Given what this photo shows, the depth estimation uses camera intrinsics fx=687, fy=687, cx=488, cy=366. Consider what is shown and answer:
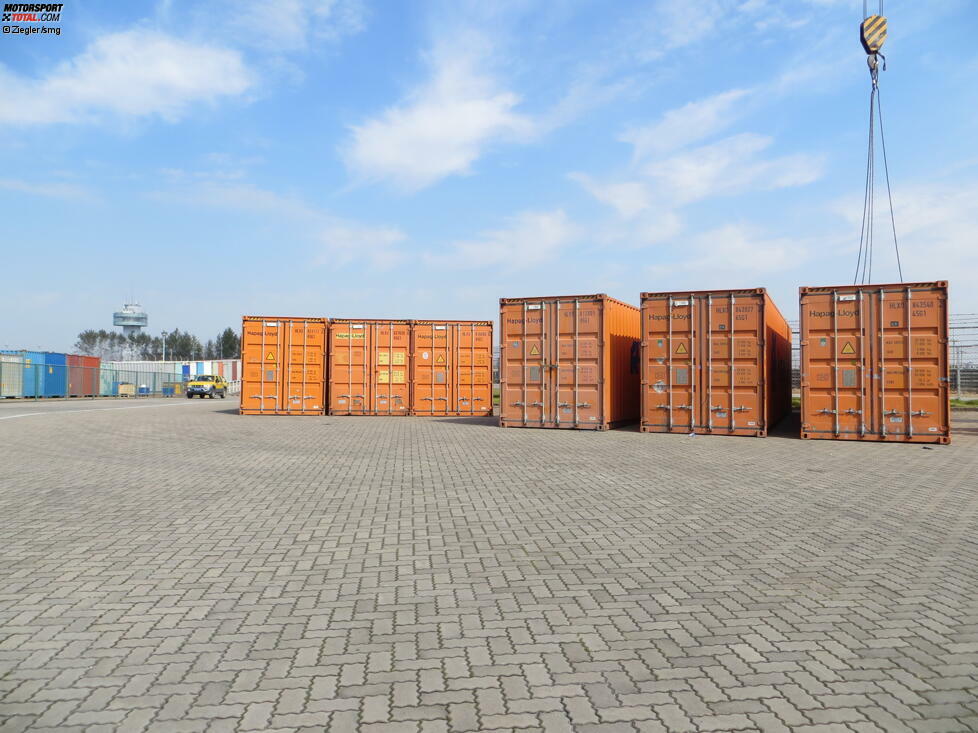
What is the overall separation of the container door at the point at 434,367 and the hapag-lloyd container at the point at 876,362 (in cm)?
1108

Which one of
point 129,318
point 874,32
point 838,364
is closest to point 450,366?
point 838,364

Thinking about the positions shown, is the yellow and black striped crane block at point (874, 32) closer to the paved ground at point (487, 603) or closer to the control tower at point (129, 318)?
the paved ground at point (487, 603)

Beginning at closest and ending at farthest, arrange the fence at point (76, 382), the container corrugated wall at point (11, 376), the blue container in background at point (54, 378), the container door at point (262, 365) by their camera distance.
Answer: the container door at point (262, 365) → the container corrugated wall at point (11, 376) → the fence at point (76, 382) → the blue container in background at point (54, 378)

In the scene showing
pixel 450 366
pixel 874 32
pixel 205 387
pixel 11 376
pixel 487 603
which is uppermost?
pixel 874 32

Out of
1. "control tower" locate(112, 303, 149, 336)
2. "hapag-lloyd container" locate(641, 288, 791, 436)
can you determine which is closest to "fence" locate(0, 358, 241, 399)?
"hapag-lloyd container" locate(641, 288, 791, 436)

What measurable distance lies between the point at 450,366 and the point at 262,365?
19.6 ft

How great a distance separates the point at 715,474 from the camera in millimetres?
9867

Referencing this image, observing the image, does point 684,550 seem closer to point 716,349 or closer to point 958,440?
point 716,349

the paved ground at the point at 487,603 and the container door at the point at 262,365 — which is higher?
the container door at the point at 262,365

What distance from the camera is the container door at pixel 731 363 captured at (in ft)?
49.3

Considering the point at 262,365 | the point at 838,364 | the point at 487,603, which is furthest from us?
the point at 262,365

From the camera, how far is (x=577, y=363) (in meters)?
16.7


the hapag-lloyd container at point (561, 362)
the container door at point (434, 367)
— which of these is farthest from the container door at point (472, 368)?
the hapag-lloyd container at point (561, 362)

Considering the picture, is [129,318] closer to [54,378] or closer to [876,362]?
[54,378]
